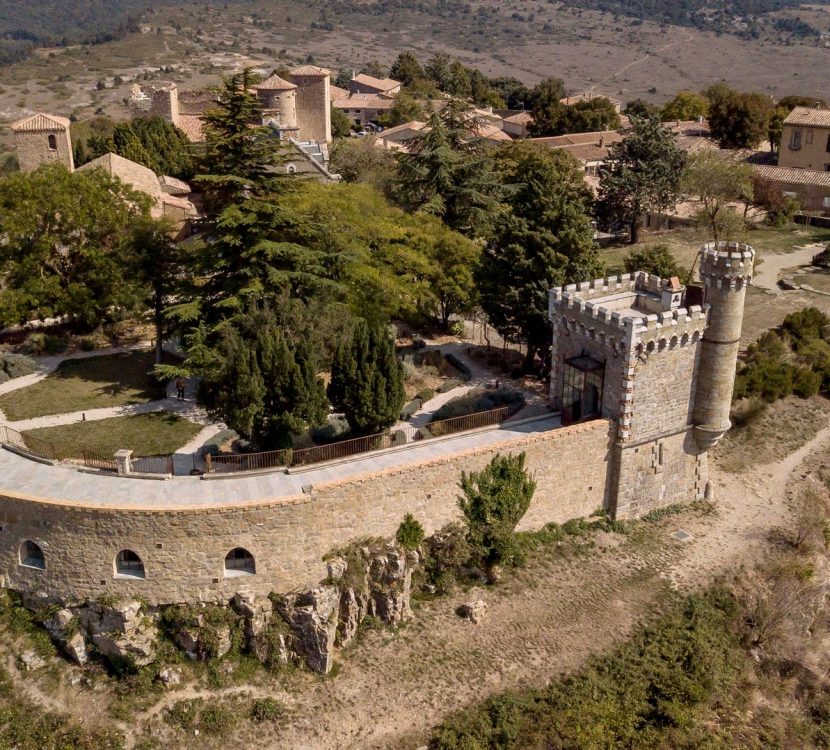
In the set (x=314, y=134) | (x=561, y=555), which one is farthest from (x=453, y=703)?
(x=314, y=134)

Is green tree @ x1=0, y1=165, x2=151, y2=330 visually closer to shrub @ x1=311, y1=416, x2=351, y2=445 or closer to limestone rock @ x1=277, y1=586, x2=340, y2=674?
shrub @ x1=311, y1=416, x2=351, y2=445

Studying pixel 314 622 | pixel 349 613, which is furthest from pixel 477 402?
pixel 314 622

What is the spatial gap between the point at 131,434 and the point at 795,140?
221ft

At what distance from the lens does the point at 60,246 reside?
4247cm

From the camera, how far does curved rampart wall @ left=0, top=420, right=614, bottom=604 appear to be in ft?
82.2

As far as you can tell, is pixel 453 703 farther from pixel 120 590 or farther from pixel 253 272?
pixel 253 272

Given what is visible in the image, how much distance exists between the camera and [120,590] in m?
25.6

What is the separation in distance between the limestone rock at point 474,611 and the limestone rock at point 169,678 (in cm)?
886

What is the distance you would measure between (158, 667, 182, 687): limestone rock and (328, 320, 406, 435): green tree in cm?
1026

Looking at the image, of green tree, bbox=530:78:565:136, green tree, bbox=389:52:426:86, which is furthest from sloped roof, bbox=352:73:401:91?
green tree, bbox=530:78:565:136

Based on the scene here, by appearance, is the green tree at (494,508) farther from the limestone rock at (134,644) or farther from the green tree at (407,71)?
the green tree at (407,71)

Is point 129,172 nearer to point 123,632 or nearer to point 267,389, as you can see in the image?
point 267,389

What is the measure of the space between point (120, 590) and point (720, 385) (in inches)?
854

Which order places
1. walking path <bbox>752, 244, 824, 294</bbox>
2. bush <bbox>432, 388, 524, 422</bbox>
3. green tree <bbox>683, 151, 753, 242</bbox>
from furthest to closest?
1. green tree <bbox>683, 151, 753, 242</bbox>
2. walking path <bbox>752, 244, 824, 294</bbox>
3. bush <bbox>432, 388, 524, 422</bbox>
